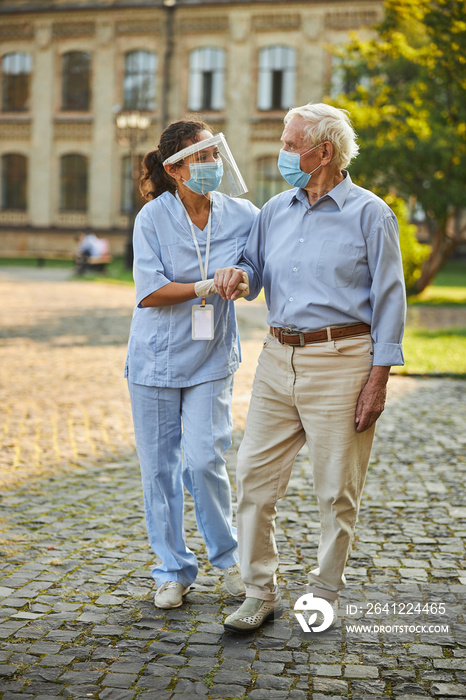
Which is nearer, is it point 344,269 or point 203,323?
point 344,269

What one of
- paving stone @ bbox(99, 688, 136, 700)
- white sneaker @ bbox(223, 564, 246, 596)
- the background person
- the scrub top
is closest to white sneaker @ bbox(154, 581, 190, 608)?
the background person

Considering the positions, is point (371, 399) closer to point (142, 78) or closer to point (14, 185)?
point (142, 78)

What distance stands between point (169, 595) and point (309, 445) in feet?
3.09

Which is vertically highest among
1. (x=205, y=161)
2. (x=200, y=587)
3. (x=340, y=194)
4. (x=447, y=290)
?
(x=205, y=161)

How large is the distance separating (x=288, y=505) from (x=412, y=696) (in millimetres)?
2447

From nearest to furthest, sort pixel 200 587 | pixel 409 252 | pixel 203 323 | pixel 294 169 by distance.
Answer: pixel 294 169 → pixel 203 323 → pixel 200 587 → pixel 409 252

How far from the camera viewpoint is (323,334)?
3461mm

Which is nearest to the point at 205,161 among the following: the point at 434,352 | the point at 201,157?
the point at 201,157

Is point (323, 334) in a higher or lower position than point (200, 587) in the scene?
higher

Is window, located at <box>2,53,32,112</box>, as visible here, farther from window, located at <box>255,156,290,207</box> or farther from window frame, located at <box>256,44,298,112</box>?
window, located at <box>255,156,290,207</box>

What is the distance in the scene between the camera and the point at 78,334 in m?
13.3

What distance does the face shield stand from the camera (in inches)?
144

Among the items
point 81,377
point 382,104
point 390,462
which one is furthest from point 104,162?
point 390,462

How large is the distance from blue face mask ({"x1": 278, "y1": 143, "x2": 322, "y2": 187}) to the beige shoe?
1.74 metres
